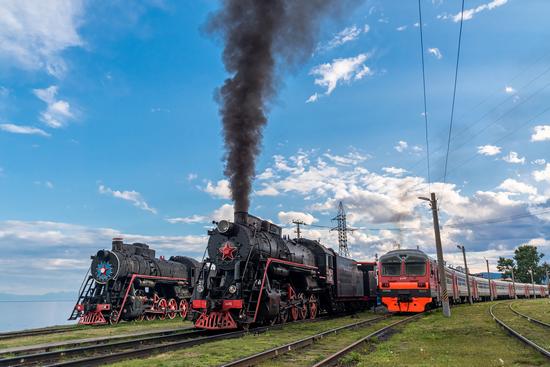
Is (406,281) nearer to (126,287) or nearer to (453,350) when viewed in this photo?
(453,350)

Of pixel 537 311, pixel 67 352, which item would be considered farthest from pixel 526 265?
pixel 67 352

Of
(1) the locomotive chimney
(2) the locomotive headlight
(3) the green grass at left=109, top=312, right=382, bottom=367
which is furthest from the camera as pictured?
(1) the locomotive chimney

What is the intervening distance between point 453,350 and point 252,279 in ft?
24.9

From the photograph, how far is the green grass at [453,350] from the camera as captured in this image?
8.38 meters

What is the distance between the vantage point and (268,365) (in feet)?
27.8

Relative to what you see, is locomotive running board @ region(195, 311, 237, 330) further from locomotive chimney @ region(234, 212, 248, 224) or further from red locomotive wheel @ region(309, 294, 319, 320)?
red locomotive wheel @ region(309, 294, 319, 320)

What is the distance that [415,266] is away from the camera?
2219cm

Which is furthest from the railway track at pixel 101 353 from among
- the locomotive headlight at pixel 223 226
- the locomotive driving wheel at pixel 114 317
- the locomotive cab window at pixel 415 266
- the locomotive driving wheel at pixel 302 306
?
the locomotive cab window at pixel 415 266

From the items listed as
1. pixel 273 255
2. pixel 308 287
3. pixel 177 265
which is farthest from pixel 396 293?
pixel 177 265

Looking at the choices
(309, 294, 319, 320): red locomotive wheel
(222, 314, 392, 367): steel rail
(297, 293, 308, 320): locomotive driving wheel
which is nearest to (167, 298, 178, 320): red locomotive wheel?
(309, 294, 319, 320): red locomotive wheel

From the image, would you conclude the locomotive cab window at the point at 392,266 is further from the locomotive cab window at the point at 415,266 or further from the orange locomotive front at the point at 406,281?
the locomotive cab window at the point at 415,266

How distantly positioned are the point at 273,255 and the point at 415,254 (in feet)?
30.4

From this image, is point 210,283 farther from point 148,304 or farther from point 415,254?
point 415,254

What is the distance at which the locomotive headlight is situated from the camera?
52.4ft
